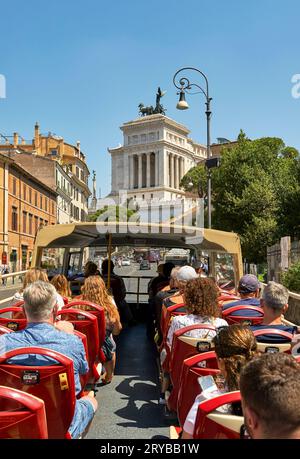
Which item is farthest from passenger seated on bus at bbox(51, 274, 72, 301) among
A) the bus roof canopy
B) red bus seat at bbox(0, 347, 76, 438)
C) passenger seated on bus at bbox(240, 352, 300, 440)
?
passenger seated on bus at bbox(240, 352, 300, 440)

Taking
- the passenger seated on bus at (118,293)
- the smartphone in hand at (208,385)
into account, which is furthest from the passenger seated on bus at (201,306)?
the passenger seated on bus at (118,293)

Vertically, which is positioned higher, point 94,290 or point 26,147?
point 26,147

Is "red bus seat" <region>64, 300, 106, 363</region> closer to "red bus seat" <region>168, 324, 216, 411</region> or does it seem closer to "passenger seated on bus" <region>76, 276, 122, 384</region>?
"passenger seated on bus" <region>76, 276, 122, 384</region>

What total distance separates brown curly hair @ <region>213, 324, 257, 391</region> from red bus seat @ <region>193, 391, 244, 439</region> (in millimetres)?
577

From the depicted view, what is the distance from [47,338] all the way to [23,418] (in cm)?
104

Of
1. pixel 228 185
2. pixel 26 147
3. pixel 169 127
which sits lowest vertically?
pixel 228 185

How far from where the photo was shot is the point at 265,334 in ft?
12.7

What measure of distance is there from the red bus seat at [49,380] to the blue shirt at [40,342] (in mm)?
56

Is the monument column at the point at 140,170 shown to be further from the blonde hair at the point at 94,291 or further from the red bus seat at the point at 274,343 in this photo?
the red bus seat at the point at 274,343

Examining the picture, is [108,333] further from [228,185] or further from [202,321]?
[228,185]

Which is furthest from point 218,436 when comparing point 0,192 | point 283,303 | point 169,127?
point 169,127

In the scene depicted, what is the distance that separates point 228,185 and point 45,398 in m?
33.2

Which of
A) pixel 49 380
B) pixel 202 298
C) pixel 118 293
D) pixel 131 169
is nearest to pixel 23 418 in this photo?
pixel 49 380

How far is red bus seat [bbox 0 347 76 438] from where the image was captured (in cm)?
299
